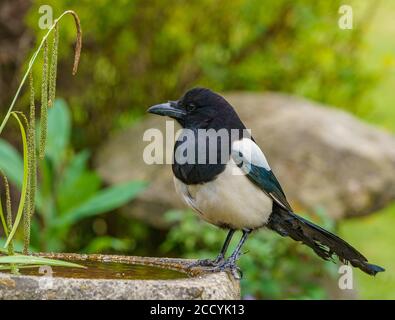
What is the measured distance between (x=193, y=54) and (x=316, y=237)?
370cm

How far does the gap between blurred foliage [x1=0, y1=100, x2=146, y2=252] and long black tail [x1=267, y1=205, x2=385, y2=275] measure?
6.69 ft

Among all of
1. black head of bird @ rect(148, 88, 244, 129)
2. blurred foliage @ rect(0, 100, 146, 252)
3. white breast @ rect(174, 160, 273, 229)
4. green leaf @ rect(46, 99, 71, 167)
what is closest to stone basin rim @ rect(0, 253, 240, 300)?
white breast @ rect(174, 160, 273, 229)

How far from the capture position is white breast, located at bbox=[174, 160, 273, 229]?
12.2ft

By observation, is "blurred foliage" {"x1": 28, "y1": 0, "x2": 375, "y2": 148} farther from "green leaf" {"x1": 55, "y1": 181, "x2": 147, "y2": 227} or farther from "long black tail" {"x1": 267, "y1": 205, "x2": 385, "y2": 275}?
"long black tail" {"x1": 267, "y1": 205, "x2": 385, "y2": 275}

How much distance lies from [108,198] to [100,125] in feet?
5.06

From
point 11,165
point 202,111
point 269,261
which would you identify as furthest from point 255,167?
point 11,165

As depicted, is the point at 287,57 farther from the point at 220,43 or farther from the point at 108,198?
the point at 108,198

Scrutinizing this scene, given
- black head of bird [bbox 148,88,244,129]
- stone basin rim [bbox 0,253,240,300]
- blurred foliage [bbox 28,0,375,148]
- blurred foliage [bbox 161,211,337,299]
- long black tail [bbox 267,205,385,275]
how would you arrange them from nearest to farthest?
stone basin rim [bbox 0,253,240,300] → long black tail [bbox 267,205,385,275] → black head of bird [bbox 148,88,244,129] → blurred foliage [bbox 161,211,337,299] → blurred foliage [bbox 28,0,375,148]

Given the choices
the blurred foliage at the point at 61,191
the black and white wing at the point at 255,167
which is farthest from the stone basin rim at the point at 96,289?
the blurred foliage at the point at 61,191

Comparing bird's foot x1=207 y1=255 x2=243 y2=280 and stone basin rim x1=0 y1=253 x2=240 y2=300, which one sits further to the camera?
bird's foot x1=207 y1=255 x2=243 y2=280

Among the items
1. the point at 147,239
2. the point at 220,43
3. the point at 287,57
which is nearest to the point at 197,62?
the point at 220,43

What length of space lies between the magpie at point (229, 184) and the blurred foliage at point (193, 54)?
3.30 m

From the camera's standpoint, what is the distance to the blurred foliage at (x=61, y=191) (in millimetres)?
6020

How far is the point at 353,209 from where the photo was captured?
238 inches
